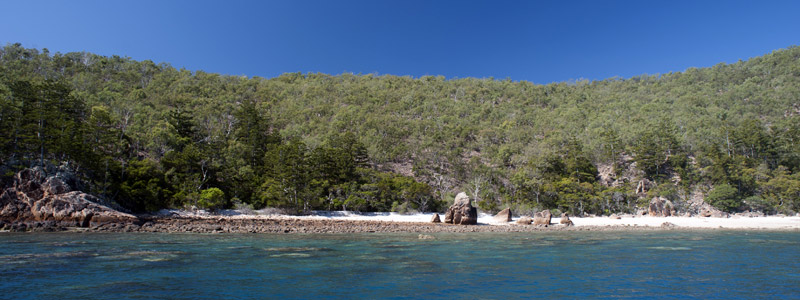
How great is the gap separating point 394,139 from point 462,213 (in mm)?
46269

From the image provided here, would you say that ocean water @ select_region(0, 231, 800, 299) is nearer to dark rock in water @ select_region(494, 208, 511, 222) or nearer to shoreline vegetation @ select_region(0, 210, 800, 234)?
shoreline vegetation @ select_region(0, 210, 800, 234)

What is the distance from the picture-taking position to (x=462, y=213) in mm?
37281

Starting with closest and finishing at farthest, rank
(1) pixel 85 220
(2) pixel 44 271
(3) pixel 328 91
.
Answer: (2) pixel 44 271
(1) pixel 85 220
(3) pixel 328 91

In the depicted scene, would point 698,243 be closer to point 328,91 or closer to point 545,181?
point 545,181

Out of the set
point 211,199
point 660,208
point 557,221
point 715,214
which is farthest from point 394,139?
point 715,214

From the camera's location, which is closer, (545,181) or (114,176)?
(114,176)

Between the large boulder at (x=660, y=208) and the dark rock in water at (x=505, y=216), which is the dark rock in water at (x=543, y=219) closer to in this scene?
the dark rock in water at (x=505, y=216)

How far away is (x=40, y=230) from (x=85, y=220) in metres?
3.13

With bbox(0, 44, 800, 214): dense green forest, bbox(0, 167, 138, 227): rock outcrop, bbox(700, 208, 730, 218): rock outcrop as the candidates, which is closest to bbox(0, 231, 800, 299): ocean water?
bbox(0, 167, 138, 227): rock outcrop

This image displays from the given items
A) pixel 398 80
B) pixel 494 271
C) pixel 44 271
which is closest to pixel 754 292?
pixel 494 271

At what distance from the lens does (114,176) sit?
126 feet

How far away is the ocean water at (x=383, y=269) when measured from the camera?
1112 cm

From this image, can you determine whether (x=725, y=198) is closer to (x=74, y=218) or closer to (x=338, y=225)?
(x=338, y=225)

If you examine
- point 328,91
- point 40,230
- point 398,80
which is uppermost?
point 398,80
